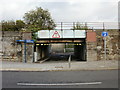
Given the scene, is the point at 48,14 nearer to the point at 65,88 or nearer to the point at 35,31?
the point at 35,31

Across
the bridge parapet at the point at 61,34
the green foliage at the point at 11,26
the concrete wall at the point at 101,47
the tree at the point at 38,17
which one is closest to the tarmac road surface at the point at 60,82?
the concrete wall at the point at 101,47

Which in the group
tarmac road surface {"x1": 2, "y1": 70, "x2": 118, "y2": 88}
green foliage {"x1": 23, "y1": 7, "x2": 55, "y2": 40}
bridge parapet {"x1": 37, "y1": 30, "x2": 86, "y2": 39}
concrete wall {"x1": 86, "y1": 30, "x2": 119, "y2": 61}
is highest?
green foliage {"x1": 23, "y1": 7, "x2": 55, "y2": 40}

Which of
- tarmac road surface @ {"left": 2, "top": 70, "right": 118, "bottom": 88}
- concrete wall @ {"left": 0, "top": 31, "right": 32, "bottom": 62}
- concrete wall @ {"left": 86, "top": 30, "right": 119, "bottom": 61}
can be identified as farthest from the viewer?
concrete wall @ {"left": 0, "top": 31, "right": 32, "bottom": 62}

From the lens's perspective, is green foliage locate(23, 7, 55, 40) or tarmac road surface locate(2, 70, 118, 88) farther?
green foliage locate(23, 7, 55, 40)

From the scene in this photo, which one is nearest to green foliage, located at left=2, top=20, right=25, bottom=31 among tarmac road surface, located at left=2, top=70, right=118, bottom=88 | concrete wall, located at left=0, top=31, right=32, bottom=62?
concrete wall, located at left=0, top=31, right=32, bottom=62

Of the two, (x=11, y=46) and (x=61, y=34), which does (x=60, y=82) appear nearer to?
(x=61, y=34)

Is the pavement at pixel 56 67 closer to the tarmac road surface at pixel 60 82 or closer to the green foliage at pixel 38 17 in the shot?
the tarmac road surface at pixel 60 82

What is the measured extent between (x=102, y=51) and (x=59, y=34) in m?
5.75

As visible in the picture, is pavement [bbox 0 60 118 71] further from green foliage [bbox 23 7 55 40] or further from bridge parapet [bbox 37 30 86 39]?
green foliage [bbox 23 7 55 40]

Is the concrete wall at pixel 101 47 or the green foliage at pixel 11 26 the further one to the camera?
the green foliage at pixel 11 26

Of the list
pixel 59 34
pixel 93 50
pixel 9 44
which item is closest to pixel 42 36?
pixel 59 34

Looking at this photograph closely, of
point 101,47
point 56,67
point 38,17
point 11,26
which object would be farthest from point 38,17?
point 56,67

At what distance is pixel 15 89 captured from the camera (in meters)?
6.69

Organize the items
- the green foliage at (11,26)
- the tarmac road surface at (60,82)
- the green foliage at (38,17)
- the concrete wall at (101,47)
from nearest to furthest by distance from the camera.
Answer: the tarmac road surface at (60,82), the concrete wall at (101,47), the green foliage at (11,26), the green foliage at (38,17)
